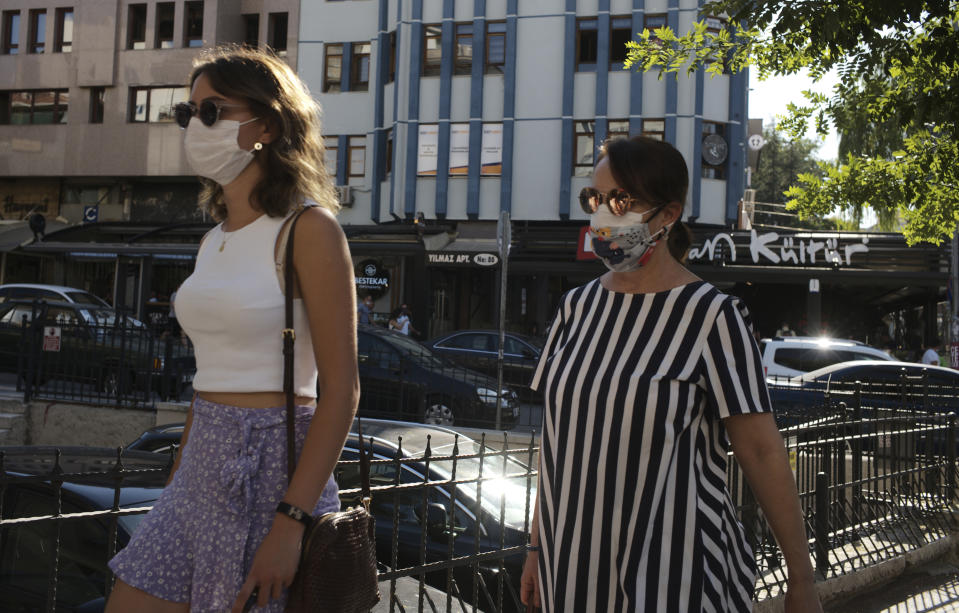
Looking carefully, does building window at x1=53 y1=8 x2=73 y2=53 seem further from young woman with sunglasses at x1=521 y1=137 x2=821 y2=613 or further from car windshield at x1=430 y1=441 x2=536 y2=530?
young woman with sunglasses at x1=521 y1=137 x2=821 y2=613

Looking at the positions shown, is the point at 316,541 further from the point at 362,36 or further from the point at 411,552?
the point at 362,36

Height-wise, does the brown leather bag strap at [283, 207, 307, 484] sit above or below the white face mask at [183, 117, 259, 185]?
below

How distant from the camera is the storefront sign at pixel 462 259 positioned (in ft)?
87.4

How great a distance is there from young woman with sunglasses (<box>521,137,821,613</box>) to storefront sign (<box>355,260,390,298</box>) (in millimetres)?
26576

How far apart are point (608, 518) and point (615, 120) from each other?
1031 inches

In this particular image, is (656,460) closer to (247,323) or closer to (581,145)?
(247,323)

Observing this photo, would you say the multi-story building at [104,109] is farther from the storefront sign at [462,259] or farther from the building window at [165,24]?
the storefront sign at [462,259]

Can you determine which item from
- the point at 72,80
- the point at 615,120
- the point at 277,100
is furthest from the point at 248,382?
the point at 72,80

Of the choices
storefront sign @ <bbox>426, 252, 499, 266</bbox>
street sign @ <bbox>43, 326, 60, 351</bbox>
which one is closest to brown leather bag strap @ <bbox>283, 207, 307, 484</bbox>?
street sign @ <bbox>43, 326, 60, 351</bbox>

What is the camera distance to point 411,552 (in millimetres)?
5301

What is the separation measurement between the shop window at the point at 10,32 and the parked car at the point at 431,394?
30.2 meters

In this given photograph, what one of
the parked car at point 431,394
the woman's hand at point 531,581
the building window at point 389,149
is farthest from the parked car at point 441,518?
the building window at point 389,149

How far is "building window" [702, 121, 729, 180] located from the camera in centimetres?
2703

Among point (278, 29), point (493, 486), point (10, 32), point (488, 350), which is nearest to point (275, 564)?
point (493, 486)
